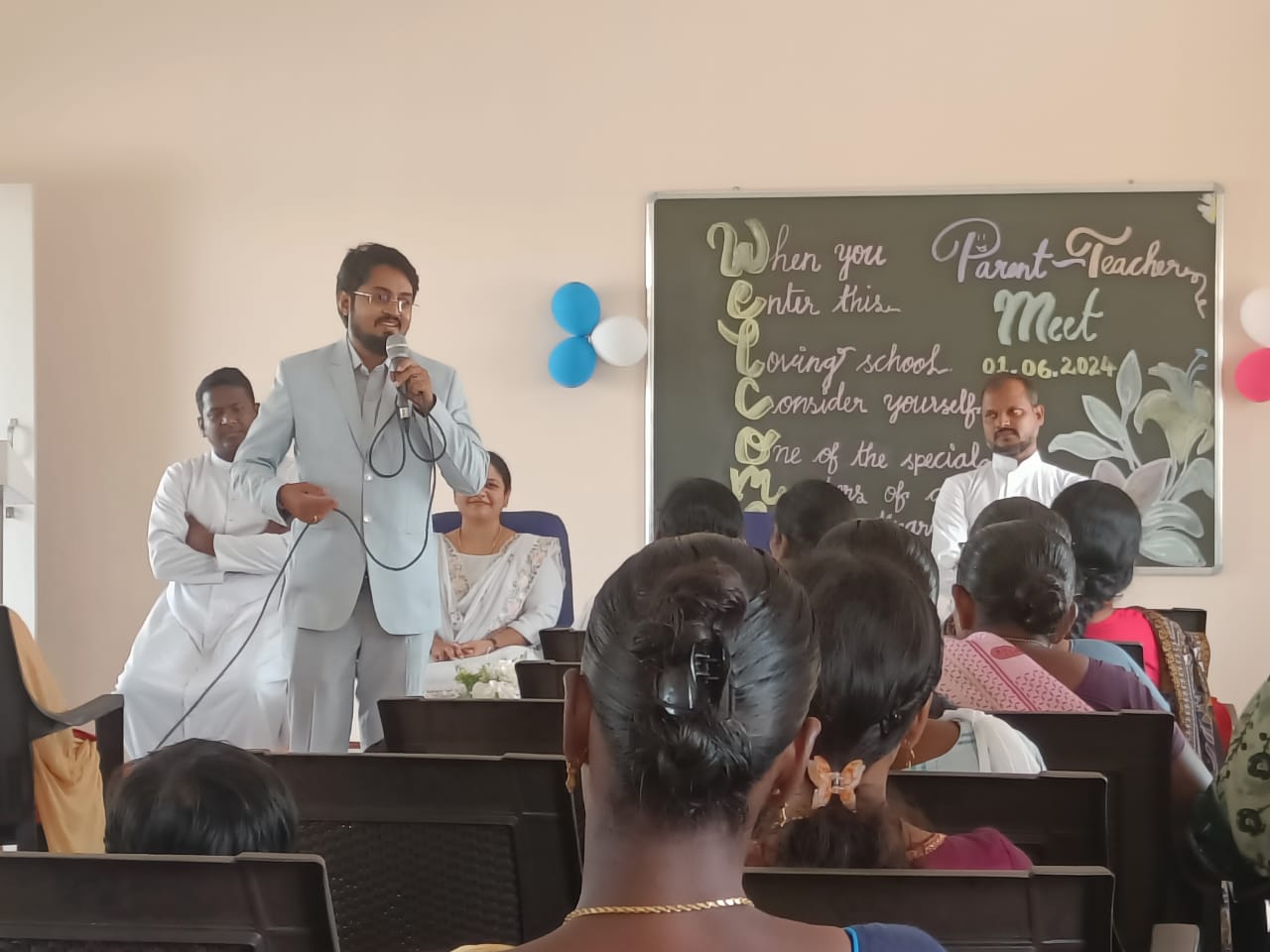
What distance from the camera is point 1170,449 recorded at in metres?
5.48

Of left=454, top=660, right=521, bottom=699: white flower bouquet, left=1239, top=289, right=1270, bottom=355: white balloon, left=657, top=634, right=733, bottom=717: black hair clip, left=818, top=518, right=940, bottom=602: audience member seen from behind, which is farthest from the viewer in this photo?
left=1239, top=289, right=1270, bottom=355: white balloon

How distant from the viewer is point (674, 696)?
0.87m

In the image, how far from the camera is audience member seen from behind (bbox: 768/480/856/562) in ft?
10.2

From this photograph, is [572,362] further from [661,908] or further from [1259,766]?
[661,908]

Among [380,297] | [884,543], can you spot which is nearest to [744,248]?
A: [380,297]

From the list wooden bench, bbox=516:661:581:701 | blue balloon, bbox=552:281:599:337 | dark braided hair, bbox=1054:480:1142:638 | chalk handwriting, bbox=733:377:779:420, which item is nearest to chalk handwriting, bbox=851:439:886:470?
chalk handwriting, bbox=733:377:779:420

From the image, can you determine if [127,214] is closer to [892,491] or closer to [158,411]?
[158,411]

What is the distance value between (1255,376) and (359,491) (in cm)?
362

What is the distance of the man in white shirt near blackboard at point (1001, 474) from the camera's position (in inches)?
209

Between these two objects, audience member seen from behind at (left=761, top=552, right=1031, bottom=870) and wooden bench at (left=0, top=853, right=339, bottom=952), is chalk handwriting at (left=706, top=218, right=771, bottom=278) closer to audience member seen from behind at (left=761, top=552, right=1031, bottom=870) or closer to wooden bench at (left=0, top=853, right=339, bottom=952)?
audience member seen from behind at (left=761, top=552, right=1031, bottom=870)

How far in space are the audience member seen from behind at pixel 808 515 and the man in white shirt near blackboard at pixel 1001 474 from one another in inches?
88.0

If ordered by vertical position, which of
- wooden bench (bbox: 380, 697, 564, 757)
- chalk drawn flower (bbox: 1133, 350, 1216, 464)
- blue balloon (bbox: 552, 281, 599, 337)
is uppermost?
blue balloon (bbox: 552, 281, 599, 337)

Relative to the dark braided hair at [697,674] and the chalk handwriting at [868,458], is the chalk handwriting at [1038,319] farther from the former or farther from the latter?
the dark braided hair at [697,674]

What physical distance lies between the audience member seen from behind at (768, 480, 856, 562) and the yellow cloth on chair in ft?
6.17
